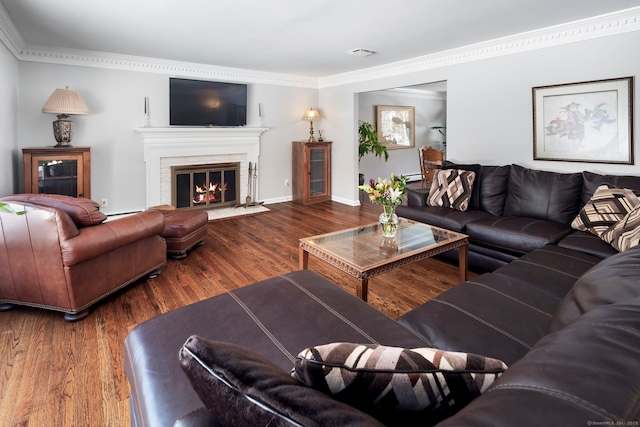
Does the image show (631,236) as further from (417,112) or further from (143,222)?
(417,112)

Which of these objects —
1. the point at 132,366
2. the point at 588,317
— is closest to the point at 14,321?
the point at 132,366

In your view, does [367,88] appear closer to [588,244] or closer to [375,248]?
[375,248]

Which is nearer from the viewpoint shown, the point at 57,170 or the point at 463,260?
the point at 463,260

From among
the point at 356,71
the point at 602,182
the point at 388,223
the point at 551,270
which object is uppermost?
the point at 356,71

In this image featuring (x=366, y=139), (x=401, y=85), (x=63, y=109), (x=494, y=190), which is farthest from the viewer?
(x=366, y=139)

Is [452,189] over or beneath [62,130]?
beneath

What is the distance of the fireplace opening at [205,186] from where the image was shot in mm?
5484

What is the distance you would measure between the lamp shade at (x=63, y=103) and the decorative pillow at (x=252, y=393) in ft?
14.8

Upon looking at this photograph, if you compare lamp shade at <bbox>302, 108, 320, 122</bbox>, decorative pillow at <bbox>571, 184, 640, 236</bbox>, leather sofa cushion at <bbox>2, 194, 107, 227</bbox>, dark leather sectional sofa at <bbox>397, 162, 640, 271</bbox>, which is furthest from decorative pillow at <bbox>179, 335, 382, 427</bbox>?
lamp shade at <bbox>302, 108, 320, 122</bbox>

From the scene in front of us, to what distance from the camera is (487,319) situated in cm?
150

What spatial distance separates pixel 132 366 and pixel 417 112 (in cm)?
879

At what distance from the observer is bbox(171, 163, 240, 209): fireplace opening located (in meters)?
5.48

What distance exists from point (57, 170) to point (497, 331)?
186 inches

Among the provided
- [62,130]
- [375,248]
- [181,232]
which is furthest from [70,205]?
[62,130]
